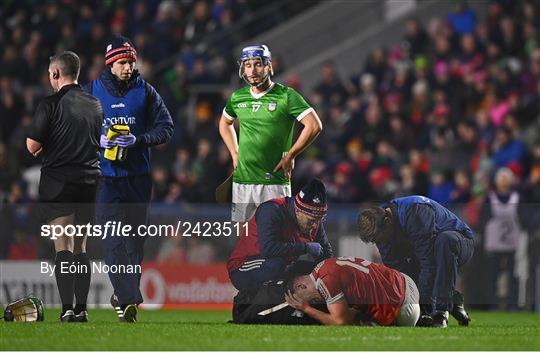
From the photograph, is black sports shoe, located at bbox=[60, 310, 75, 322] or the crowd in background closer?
black sports shoe, located at bbox=[60, 310, 75, 322]

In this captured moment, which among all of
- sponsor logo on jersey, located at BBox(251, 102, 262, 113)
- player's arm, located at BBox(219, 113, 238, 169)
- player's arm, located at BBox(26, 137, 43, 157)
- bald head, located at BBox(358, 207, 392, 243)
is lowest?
bald head, located at BBox(358, 207, 392, 243)

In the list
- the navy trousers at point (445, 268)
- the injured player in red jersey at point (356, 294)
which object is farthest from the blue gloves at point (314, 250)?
the navy trousers at point (445, 268)

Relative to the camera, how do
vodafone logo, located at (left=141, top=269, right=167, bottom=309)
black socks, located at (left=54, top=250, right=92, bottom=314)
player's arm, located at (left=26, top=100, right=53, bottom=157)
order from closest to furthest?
1. player's arm, located at (left=26, top=100, right=53, bottom=157)
2. black socks, located at (left=54, top=250, right=92, bottom=314)
3. vodafone logo, located at (left=141, top=269, right=167, bottom=309)

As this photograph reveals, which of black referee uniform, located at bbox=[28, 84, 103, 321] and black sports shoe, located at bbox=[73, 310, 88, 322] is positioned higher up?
black referee uniform, located at bbox=[28, 84, 103, 321]

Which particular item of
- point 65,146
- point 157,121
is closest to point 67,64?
point 65,146

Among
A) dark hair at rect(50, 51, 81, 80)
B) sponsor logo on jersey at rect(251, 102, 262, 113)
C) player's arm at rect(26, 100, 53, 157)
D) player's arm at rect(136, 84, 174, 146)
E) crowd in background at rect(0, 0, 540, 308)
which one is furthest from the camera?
crowd in background at rect(0, 0, 540, 308)

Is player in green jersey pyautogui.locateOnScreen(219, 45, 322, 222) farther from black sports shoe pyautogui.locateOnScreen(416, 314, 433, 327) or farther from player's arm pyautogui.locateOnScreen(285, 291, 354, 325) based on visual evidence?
black sports shoe pyautogui.locateOnScreen(416, 314, 433, 327)

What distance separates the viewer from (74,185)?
13.0m

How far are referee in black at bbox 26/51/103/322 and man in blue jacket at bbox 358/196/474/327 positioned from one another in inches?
104

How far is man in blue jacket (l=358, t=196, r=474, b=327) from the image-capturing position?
43.4ft

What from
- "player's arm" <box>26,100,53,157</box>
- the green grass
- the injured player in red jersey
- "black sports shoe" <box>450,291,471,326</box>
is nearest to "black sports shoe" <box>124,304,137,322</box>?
the green grass

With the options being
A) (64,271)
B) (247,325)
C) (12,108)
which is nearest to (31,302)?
(64,271)

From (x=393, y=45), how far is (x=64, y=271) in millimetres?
14462

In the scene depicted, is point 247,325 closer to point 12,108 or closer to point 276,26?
point 12,108
